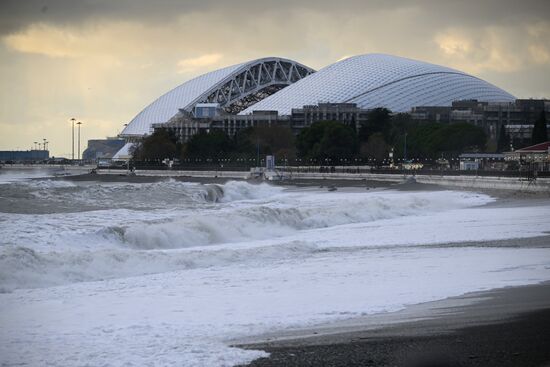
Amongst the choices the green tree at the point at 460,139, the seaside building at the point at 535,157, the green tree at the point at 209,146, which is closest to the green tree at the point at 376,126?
the green tree at the point at 460,139

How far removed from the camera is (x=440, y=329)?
13.3 m

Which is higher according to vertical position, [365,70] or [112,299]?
[365,70]

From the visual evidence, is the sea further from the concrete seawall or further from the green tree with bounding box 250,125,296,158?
the green tree with bounding box 250,125,296,158

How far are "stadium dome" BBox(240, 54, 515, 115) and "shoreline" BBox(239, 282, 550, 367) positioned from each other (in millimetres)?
150264

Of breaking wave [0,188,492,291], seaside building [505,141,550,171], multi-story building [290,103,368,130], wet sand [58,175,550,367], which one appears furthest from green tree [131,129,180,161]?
wet sand [58,175,550,367]

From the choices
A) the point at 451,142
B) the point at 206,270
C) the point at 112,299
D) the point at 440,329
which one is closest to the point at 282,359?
the point at 440,329

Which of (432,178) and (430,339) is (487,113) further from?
(430,339)

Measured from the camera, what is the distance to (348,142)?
430ft

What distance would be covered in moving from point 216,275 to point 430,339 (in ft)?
24.5

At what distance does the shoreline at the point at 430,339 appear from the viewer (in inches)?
458

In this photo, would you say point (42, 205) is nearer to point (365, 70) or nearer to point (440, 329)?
point (440, 329)

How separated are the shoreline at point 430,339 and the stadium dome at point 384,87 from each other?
493 feet

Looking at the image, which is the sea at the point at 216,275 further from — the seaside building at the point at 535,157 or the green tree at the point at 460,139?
the green tree at the point at 460,139

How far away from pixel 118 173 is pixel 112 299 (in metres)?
120
